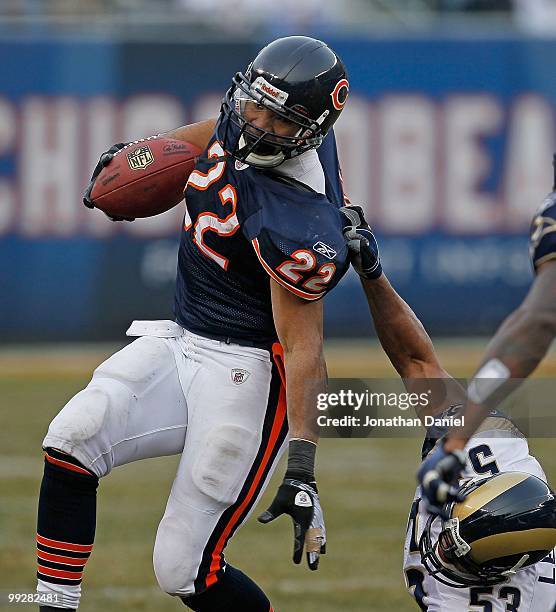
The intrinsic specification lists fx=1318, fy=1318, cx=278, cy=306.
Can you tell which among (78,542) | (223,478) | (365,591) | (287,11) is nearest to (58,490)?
(78,542)

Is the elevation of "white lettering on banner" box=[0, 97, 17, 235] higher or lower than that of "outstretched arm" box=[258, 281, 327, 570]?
lower

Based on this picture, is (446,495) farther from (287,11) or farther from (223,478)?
(287,11)

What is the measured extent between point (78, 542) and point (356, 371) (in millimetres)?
6152

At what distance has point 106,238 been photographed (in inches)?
435

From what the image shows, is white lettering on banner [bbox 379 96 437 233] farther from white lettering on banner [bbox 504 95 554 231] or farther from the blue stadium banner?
white lettering on banner [bbox 504 95 554 231]

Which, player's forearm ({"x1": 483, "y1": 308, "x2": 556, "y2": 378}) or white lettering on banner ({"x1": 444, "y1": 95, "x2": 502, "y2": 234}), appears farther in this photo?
white lettering on banner ({"x1": 444, "y1": 95, "x2": 502, "y2": 234})

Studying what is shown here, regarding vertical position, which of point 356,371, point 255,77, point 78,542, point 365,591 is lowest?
point 356,371

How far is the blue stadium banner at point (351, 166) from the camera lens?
11055 millimetres

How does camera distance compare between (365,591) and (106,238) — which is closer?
(365,591)

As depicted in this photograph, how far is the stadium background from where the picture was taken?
36.3ft

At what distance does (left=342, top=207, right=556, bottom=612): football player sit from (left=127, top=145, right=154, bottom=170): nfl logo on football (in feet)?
2.34

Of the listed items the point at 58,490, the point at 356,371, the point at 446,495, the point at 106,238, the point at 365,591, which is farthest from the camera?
the point at 106,238

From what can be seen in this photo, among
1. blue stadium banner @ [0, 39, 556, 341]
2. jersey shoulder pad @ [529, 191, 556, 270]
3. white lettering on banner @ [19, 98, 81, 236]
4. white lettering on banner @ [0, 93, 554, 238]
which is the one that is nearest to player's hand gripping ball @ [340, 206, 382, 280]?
jersey shoulder pad @ [529, 191, 556, 270]

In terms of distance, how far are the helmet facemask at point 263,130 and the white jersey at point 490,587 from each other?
0.99 metres
